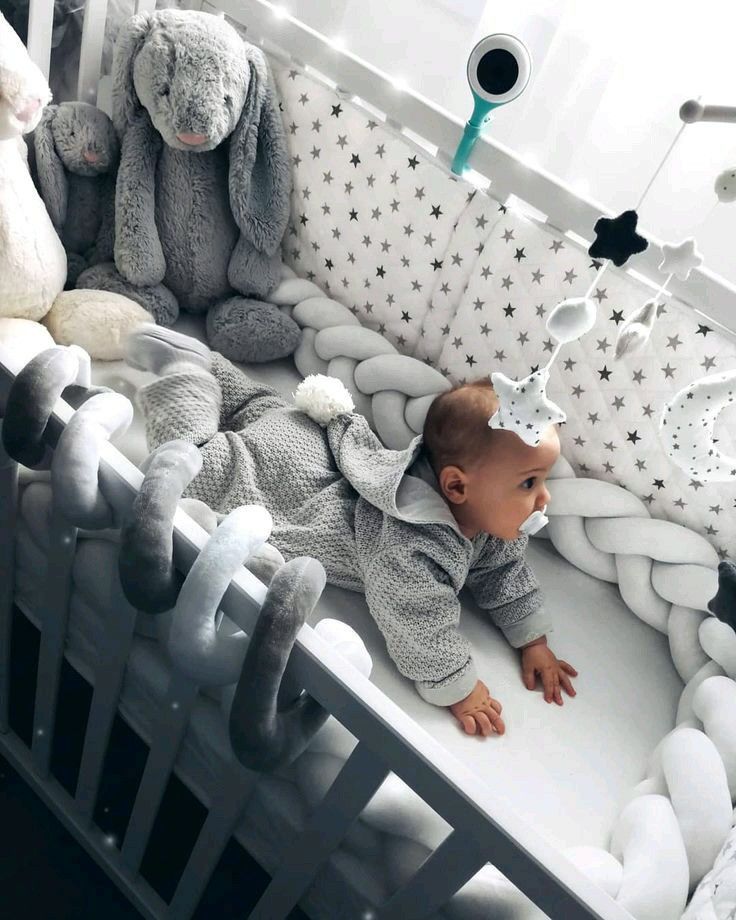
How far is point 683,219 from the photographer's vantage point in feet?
4.33

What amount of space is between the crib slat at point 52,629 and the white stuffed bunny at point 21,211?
1.49ft

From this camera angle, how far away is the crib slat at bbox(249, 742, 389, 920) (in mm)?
631

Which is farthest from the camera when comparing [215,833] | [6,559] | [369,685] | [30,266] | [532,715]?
[30,266]

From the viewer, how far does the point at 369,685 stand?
1.98ft

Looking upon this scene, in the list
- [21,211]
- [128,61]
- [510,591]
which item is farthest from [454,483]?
[128,61]

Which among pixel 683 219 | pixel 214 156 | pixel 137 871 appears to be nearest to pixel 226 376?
pixel 214 156

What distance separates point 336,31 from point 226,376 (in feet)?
2.56

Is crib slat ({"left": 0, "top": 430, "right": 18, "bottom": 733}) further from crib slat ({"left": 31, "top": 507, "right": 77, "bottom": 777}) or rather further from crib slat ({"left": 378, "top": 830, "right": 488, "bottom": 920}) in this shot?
→ crib slat ({"left": 378, "top": 830, "right": 488, "bottom": 920})

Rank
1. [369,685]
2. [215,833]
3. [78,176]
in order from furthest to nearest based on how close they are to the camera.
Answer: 1. [78,176]
2. [215,833]
3. [369,685]

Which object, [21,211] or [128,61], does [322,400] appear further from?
[128,61]

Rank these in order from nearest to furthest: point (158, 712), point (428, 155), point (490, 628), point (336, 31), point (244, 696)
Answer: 1. point (244, 696)
2. point (158, 712)
3. point (490, 628)
4. point (428, 155)
5. point (336, 31)

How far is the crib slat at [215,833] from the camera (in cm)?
73

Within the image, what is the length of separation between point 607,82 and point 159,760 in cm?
116

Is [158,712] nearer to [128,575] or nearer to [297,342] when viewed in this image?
[128,575]
